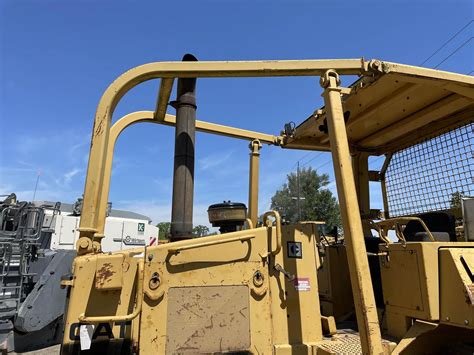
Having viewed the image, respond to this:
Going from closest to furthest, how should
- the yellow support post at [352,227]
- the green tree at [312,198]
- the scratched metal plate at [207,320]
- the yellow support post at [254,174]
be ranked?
1. the yellow support post at [352,227]
2. the scratched metal plate at [207,320]
3. the yellow support post at [254,174]
4. the green tree at [312,198]

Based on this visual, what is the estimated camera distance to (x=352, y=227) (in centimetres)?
260

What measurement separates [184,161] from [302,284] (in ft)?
4.78

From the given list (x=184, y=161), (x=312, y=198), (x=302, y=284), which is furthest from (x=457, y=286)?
(x=312, y=198)

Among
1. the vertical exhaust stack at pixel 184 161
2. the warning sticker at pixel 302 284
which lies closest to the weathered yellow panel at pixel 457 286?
the warning sticker at pixel 302 284

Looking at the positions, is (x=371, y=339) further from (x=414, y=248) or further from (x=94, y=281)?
(x=94, y=281)

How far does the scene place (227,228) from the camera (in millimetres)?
3350

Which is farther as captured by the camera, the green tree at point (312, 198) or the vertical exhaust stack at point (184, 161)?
the green tree at point (312, 198)

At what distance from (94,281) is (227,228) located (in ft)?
3.92

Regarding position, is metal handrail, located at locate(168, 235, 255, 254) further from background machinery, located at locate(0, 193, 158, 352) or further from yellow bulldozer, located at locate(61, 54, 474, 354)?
background machinery, located at locate(0, 193, 158, 352)

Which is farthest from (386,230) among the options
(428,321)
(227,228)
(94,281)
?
(94,281)

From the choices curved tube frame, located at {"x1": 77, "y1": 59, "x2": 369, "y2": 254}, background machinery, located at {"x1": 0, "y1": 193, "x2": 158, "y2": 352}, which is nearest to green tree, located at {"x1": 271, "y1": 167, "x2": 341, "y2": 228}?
background machinery, located at {"x1": 0, "y1": 193, "x2": 158, "y2": 352}

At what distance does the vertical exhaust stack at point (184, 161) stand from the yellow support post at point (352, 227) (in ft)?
4.02

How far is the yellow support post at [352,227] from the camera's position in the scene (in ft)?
8.02

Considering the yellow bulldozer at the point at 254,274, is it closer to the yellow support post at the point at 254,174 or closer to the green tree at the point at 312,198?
the yellow support post at the point at 254,174
